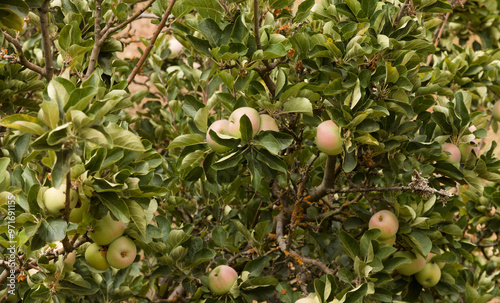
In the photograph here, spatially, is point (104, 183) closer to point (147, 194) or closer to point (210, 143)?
point (147, 194)

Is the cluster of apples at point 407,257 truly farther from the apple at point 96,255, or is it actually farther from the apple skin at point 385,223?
the apple at point 96,255

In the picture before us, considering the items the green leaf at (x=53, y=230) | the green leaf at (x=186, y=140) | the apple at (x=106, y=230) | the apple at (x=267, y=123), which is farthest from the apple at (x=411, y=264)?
the green leaf at (x=53, y=230)

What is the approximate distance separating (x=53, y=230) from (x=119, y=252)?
0.20 metres

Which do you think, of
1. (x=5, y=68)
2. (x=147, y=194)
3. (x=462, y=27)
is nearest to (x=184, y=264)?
(x=147, y=194)

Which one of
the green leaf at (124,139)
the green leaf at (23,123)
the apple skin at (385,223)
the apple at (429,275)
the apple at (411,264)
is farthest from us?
the apple at (429,275)

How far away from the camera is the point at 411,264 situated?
5.27 ft

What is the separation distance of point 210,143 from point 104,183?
0.30 metres

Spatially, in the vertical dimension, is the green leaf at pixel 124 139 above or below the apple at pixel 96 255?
above

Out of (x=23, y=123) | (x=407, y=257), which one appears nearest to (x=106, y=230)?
(x=23, y=123)

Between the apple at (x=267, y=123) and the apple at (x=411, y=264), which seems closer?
the apple at (x=267, y=123)

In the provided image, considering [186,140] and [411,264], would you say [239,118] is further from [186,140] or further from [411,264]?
[411,264]

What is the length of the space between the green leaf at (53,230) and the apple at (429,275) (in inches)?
44.0

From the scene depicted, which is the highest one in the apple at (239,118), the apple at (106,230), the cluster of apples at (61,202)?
the apple at (239,118)

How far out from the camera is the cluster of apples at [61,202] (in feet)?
3.90
